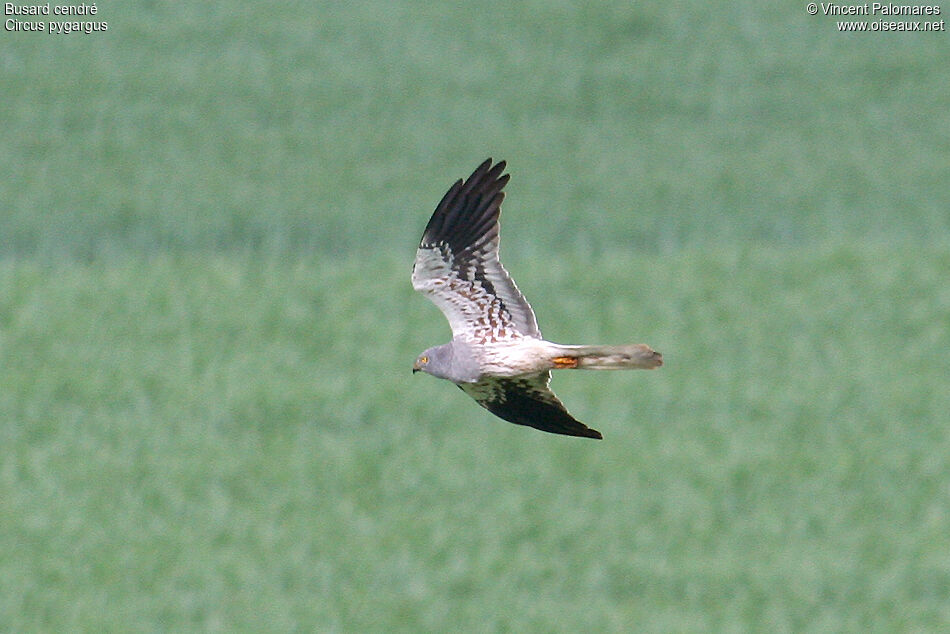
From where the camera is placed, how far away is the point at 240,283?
715 inches

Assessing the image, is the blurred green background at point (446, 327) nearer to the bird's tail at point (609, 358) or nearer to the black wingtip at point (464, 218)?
the black wingtip at point (464, 218)

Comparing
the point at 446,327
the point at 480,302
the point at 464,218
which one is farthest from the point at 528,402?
the point at 446,327

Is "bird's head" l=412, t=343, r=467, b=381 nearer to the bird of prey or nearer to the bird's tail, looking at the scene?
the bird of prey

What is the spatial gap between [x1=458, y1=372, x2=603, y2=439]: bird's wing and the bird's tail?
56 cm

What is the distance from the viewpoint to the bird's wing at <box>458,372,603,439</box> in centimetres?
672

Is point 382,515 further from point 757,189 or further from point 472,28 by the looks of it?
point 472,28

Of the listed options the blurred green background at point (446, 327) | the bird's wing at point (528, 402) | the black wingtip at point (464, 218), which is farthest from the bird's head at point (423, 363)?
the blurred green background at point (446, 327)

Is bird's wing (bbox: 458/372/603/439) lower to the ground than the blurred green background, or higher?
lower

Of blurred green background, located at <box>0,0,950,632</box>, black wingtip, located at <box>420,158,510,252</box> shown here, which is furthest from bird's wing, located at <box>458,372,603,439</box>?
blurred green background, located at <box>0,0,950,632</box>

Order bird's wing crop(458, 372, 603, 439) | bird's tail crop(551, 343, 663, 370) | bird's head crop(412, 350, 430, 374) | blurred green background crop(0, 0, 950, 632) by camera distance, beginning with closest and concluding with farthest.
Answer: bird's tail crop(551, 343, 663, 370)
bird's head crop(412, 350, 430, 374)
bird's wing crop(458, 372, 603, 439)
blurred green background crop(0, 0, 950, 632)

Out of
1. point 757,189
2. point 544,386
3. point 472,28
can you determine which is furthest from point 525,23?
point 544,386

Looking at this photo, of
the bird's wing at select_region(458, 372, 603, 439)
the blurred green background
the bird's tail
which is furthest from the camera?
the blurred green background

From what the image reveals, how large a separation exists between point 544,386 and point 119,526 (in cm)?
892

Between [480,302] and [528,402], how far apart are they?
17.0 inches
